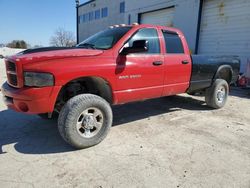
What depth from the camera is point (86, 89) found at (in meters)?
4.10

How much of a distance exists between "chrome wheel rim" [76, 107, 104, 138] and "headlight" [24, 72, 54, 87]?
730 millimetres

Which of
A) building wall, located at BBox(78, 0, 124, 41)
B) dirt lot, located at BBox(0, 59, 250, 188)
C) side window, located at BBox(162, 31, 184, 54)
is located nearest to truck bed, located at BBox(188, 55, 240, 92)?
side window, located at BBox(162, 31, 184, 54)

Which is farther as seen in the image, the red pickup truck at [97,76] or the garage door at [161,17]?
the garage door at [161,17]

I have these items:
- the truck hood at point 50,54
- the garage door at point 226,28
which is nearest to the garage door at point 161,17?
the garage door at point 226,28

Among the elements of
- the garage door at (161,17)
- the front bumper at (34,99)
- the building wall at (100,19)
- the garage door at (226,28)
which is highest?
the building wall at (100,19)

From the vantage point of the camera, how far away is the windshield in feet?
13.5

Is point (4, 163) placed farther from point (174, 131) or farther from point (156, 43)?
point (156, 43)

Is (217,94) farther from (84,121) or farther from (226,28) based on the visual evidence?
(226,28)

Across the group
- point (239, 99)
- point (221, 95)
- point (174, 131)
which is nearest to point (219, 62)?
point (221, 95)

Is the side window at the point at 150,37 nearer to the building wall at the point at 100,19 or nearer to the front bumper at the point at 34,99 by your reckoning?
the front bumper at the point at 34,99

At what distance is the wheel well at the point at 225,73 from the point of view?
6018 mm

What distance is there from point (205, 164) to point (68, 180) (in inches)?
72.4

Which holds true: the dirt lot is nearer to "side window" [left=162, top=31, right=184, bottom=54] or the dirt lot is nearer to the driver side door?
the driver side door

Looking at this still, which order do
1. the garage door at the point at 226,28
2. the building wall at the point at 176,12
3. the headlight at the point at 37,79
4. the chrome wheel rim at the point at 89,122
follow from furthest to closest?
the building wall at the point at 176,12 → the garage door at the point at 226,28 → the chrome wheel rim at the point at 89,122 → the headlight at the point at 37,79
